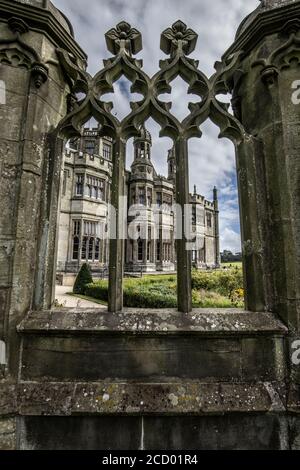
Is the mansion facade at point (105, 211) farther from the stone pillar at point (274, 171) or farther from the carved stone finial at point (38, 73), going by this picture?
the stone pillar at point (274, 171)

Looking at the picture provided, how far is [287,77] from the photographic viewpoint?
206 centimetres

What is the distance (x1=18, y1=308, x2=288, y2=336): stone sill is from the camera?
5.85 ft

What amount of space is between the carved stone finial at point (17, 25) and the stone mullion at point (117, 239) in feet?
3.87

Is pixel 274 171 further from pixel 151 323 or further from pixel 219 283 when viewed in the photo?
pixel 219 283

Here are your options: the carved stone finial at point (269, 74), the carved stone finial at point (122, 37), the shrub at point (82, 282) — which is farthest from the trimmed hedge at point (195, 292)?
the carved stone finial at point (122, 37)

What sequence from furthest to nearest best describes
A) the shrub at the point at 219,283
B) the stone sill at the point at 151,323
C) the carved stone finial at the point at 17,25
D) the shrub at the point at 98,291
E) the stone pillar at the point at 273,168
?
the shrub at the point at 98,291 → the shrub at the point at 219,283 → the carved stone finial at the point at 17,25 → the stone pillar at the point at 273,168 → the stone sill at the point at 151,323

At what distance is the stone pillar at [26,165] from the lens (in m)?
1.84

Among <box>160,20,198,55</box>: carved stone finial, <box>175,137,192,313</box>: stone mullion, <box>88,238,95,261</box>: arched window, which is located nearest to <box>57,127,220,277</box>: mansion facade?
<box>88,238,95,261</box>: arched window

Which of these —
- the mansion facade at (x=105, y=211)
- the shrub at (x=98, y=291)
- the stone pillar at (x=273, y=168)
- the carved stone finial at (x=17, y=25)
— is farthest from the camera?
the mansion facade at (x=105, y=211)

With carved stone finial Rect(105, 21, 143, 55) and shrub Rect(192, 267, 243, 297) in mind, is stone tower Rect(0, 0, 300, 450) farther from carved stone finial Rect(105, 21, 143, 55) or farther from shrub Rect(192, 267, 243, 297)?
shrub Rect(192, 267, 243, 297)

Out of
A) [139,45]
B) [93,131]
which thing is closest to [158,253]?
[93,131]

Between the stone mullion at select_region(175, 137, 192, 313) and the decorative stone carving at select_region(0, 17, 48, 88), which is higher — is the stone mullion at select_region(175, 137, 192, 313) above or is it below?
below

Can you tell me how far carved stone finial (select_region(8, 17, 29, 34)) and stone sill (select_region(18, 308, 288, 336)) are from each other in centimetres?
235
